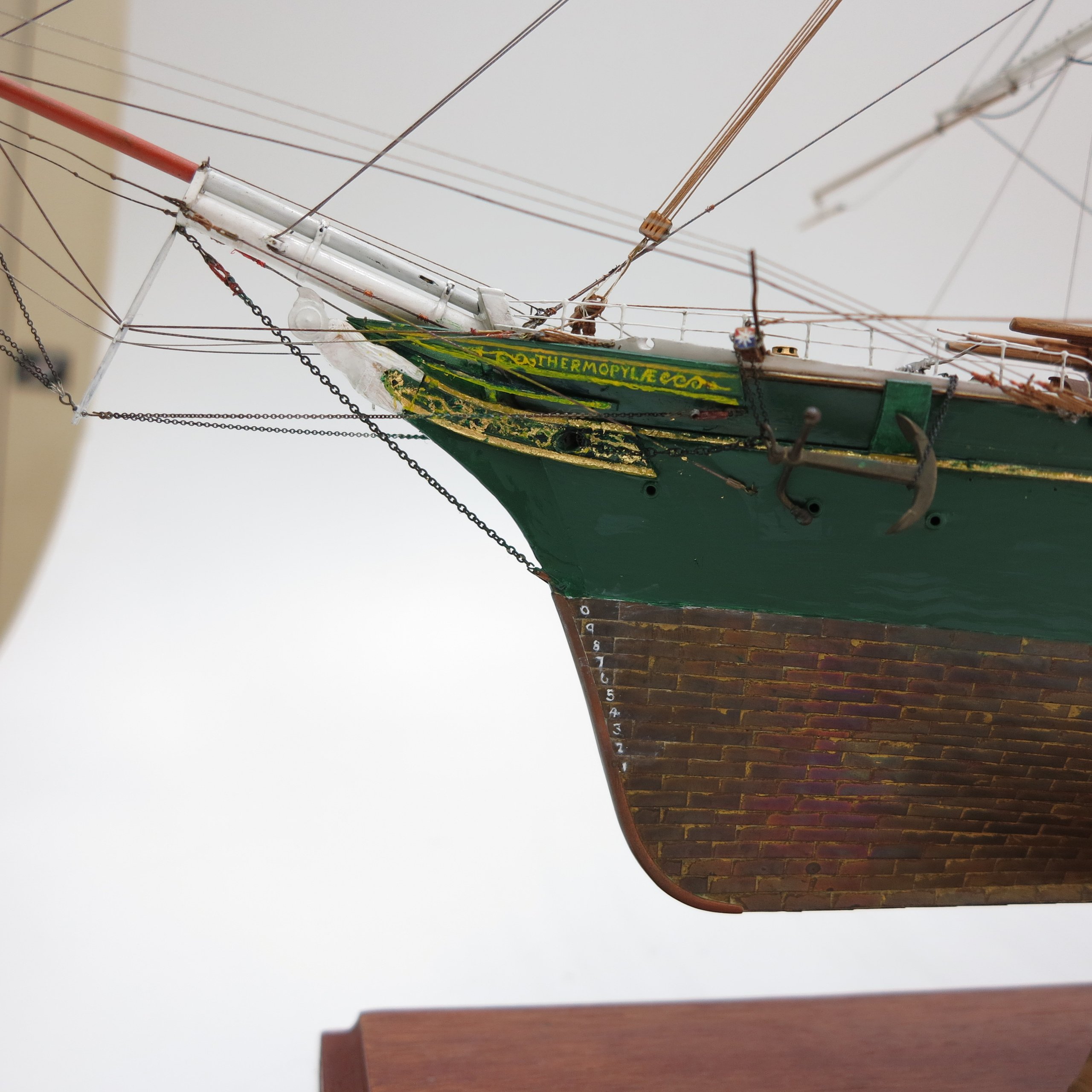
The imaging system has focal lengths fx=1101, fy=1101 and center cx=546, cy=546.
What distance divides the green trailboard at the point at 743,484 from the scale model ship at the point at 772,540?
0.01 metres

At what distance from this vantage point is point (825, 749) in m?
4.75

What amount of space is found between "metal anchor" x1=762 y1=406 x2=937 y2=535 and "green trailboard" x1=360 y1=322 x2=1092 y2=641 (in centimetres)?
11

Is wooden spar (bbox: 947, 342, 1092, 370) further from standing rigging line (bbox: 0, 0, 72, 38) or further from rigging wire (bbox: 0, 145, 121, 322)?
standing rigging line (bbox: 0, 0, 72, 38)

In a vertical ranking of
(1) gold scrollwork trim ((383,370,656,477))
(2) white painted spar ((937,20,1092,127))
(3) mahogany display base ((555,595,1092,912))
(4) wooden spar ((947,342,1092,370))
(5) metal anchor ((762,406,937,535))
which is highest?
(2) white painted spar ((937,20,1092,127))

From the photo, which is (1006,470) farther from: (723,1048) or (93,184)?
(93,184)

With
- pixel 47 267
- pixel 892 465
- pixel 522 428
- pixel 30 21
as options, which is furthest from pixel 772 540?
pixel 47 267

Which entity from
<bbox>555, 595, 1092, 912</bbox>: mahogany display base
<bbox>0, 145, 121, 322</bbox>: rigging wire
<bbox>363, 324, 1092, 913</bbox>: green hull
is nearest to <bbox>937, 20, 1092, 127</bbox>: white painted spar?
<bbox>363, 324, 1092, 913</bbox>: green hull

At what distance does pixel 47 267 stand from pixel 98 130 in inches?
83.0

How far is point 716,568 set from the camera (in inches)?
179

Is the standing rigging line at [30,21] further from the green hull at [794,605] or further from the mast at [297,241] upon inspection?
the green hull at [794,605]

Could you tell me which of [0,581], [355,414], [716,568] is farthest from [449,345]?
[0,581]

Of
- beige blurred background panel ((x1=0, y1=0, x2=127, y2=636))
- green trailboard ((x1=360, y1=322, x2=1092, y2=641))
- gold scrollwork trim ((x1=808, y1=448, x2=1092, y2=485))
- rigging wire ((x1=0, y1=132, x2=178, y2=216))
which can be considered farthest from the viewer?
beige blurred background panel ((x1=0, y1=0, x2=127, y2=636))

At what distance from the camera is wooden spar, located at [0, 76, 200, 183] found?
13.8 feet

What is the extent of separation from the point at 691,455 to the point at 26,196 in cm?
419
